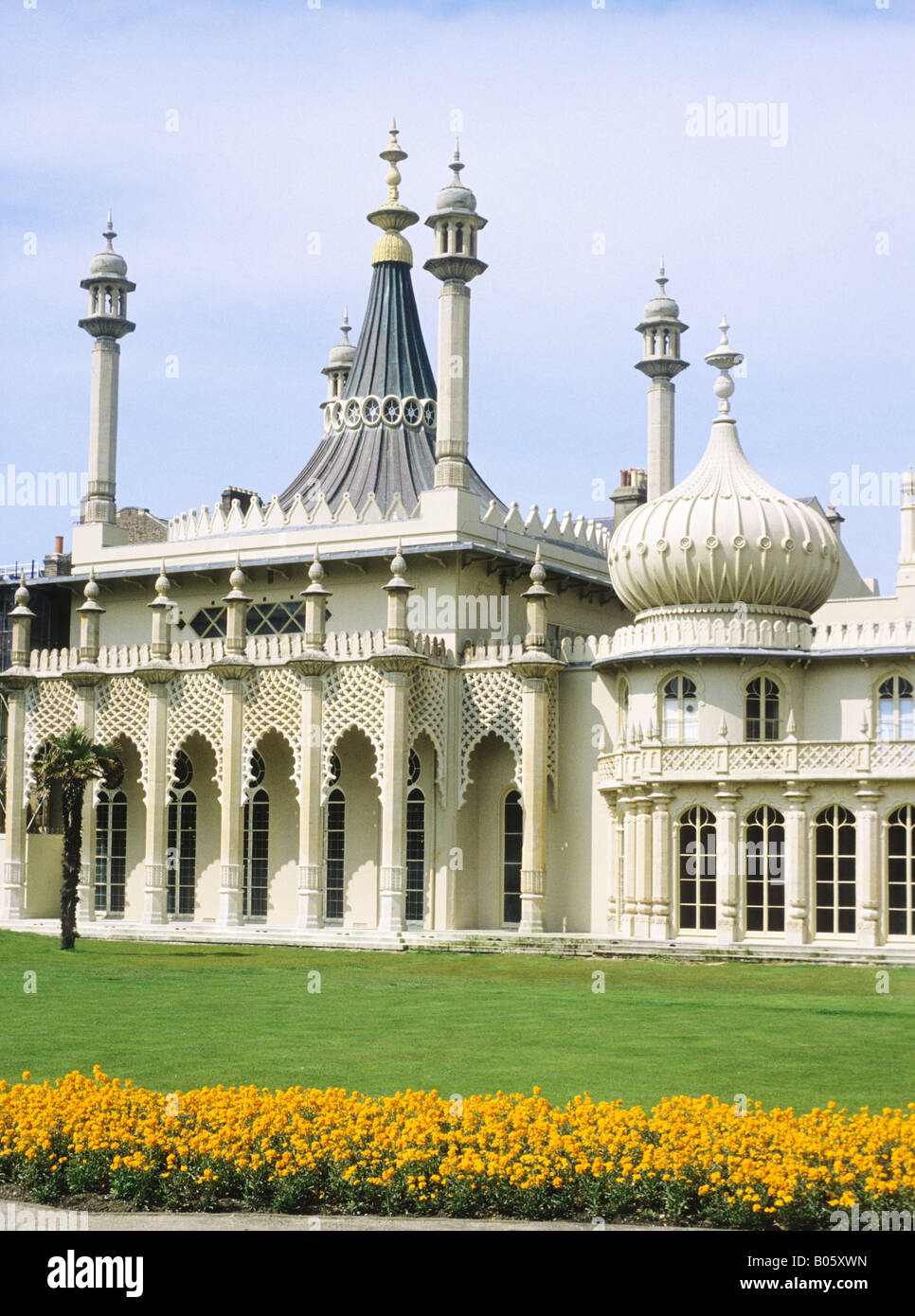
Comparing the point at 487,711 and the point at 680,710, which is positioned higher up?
the point at 487,711

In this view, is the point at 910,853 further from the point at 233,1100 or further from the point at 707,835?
the point at 233,1100

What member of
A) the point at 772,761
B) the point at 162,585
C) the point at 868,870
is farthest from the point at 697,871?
the point at 162,585

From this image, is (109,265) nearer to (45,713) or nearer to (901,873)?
(45,713)

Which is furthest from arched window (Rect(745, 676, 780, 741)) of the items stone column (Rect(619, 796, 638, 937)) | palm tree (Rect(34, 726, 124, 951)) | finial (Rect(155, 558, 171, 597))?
finial (Rect(155, 558, 171, 597))

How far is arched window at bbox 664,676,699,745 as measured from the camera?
34.8 meters

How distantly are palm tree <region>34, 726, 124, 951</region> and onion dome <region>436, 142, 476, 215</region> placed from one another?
14828mm

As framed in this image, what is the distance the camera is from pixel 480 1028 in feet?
58.8

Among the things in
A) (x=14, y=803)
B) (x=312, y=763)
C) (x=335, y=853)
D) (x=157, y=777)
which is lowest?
(x=335, y=853)

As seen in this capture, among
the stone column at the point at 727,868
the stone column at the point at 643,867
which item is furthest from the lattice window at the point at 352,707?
the stone column at the point at 727,868

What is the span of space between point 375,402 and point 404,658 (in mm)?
10176

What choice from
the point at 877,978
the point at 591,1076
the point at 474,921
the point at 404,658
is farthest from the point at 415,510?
the point at 591,1076

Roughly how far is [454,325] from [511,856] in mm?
11844

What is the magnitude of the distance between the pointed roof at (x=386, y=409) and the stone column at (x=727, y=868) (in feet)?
41.4

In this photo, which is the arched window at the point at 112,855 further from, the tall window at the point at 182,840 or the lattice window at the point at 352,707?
the lattice window at the point at 352,707
